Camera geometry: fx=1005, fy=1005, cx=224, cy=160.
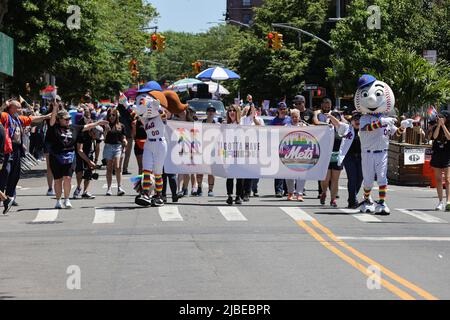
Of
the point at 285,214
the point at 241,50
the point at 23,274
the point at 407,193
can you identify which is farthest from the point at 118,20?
the point at 23,274

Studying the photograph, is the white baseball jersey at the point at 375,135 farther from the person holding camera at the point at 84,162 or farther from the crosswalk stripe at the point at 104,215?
the person holding camera at the point at 84,162

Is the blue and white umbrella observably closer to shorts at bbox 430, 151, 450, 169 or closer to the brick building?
shorts at bbox 430, 151, 450, 169

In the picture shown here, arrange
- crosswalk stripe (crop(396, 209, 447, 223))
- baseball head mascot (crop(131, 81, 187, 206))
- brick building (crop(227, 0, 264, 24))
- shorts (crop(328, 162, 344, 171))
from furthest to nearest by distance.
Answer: brick building (crop(227, 0, 264, 24)) < shorts (crop(328, 162, 344, 171)) < baseball head mascot (crop(131, 81, 187, 206)) < crosswalk stripe (crop(396, 209, 447, 223))

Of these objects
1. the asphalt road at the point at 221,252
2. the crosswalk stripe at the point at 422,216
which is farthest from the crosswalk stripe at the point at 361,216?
the crosswalk stripe at the point at 422,216

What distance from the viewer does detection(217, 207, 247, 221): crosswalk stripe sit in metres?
16.7

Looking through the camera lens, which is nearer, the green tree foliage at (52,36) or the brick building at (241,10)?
the green tree foliage at (52,36)

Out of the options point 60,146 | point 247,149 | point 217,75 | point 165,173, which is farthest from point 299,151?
point 217,75

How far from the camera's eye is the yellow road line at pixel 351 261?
950 cm

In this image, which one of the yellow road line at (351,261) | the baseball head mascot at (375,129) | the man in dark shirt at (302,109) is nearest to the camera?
the yellow road line at (351,261)

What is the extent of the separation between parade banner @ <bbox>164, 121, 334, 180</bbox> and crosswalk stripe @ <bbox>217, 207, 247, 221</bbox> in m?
1.82

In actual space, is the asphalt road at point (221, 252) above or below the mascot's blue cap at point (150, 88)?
below

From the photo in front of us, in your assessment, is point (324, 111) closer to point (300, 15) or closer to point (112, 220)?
point (112, 220)

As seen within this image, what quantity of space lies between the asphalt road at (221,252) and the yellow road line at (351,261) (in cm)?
1

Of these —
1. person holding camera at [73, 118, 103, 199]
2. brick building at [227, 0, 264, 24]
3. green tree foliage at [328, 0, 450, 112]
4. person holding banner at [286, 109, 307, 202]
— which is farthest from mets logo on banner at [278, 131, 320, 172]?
brick building at [227, 0, 264, 24]
